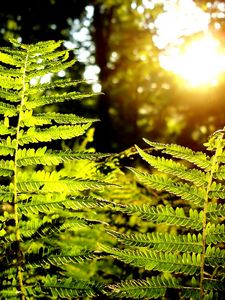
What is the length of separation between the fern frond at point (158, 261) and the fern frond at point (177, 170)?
0.59ft

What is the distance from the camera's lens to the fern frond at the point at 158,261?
990 millimetres

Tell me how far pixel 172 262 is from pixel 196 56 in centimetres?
1035

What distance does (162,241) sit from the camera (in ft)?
3.29

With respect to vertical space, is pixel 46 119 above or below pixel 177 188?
above

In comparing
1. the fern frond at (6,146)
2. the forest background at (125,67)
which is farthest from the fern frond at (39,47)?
the forest background at (125,67)

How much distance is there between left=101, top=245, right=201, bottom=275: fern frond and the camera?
0.99m

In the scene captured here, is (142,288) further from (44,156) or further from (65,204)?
(44,156)

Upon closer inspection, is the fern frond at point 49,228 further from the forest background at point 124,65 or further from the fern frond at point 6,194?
the forest background at point 124,65

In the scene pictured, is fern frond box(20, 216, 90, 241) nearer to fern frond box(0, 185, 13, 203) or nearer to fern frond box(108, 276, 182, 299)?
fern frond box(0, 185, 13, 203)

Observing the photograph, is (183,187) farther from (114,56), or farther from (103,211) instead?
(114,56)

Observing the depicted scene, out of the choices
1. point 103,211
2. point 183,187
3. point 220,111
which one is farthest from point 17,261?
point 220,111

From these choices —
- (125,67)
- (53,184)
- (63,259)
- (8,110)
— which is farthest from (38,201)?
(125,67)

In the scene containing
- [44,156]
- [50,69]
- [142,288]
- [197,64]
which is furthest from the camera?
[197,64]

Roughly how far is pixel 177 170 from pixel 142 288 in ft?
0.98
